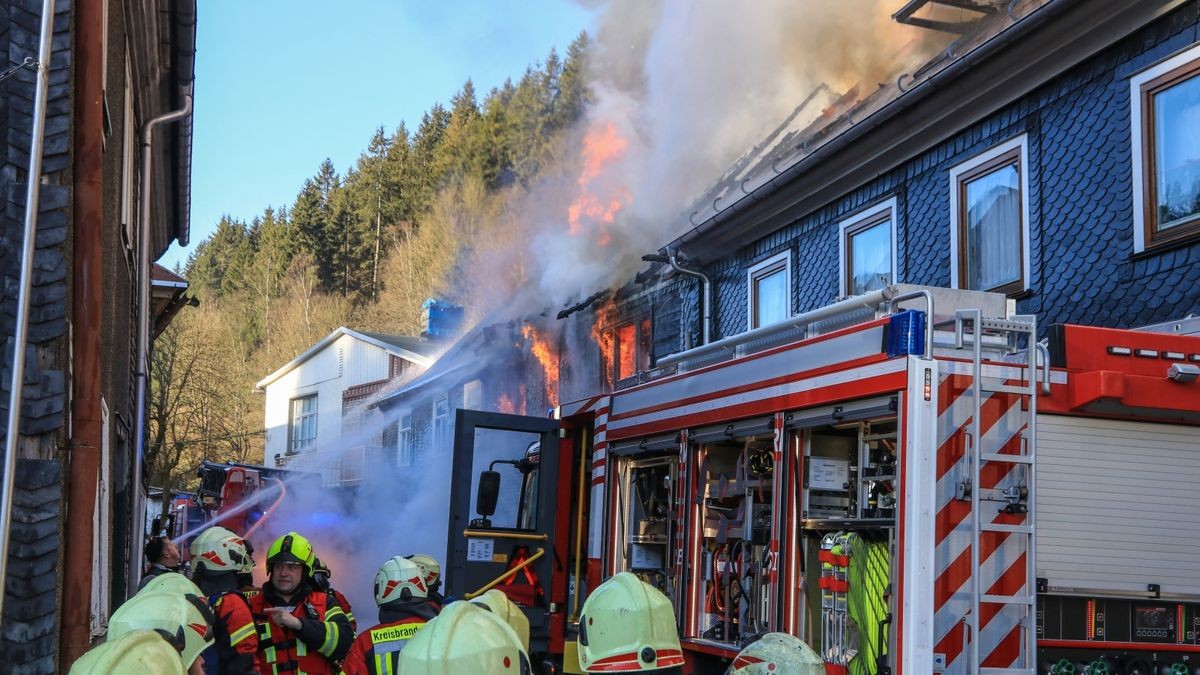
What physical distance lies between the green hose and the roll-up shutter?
27.3 inches

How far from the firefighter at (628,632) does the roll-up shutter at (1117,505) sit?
9.57 feet

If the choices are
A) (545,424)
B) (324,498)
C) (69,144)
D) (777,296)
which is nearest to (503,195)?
(324,498)

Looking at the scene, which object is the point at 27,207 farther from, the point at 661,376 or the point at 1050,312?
the point at 1050,312

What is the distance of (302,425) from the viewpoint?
50719mm

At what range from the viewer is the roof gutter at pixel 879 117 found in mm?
9109

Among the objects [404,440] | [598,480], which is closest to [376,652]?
[598,480]

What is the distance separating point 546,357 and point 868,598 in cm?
1522

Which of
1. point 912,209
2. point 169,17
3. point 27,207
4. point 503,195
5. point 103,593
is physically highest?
point 503,195

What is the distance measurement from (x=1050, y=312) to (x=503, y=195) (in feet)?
131

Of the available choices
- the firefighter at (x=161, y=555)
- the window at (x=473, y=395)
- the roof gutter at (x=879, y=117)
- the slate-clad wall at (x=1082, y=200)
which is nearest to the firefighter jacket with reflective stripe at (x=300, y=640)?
the firefighter at (x=161, y=555)

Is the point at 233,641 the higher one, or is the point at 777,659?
the point at 777,659

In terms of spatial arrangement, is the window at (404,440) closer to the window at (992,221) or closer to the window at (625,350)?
the window at (625,350)

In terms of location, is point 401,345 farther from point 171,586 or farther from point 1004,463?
point 171,586

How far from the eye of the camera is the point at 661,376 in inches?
345
